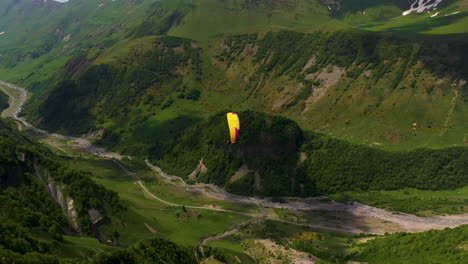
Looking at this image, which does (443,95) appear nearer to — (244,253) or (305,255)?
(305,255)

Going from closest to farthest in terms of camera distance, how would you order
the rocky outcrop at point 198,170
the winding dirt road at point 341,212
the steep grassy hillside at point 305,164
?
the winding dirt road at point 341,212 → the steep grassy hillside at point 305,164 → the rocky outcrop at point 198,170

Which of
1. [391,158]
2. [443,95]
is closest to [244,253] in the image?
[391,158]

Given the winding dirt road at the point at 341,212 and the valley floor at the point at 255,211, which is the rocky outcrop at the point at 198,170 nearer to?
the winding dirt road at the point at 341,212

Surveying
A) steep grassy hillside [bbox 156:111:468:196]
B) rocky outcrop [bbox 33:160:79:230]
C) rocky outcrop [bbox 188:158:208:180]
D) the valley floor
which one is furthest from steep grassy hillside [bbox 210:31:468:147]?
rocky outcrop [bbox 33:160:79:230]

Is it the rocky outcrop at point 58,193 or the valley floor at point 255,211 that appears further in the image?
the valley floor at point 255,211

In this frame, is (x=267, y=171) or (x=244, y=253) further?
(x=267, y=171)

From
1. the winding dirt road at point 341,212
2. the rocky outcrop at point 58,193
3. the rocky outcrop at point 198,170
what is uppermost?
the rocky outcrop at point 58,193

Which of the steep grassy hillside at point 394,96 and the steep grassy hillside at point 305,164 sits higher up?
the steep grassy hillside at point 394,96

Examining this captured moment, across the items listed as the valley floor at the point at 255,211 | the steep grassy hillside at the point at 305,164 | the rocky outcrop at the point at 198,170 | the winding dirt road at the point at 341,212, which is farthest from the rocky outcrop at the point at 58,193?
the rocky outcrop at the point at 198,170
